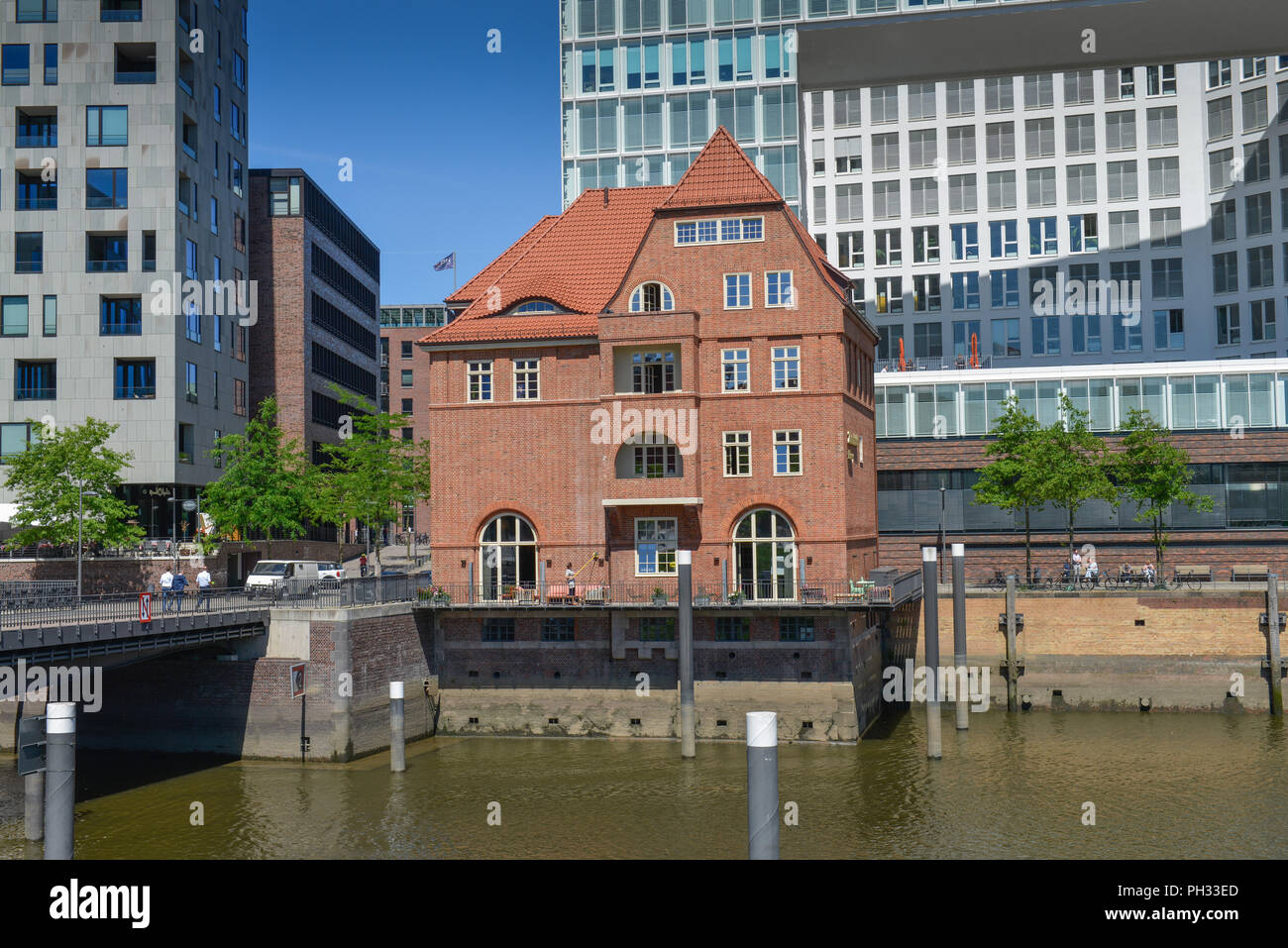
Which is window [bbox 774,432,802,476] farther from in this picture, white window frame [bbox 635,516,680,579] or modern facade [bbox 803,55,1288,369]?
modern facade [bbox 803,55,1288,369]

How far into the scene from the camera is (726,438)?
1757 inches

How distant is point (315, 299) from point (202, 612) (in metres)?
56.5

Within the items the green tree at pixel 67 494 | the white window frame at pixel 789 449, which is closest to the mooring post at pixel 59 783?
the white window frame at pixel 789 449

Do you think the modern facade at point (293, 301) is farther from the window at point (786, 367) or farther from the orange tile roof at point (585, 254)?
the window at point (786, 367)

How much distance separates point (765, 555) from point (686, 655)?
573cm

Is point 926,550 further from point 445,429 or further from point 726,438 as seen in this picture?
A: point 445,429

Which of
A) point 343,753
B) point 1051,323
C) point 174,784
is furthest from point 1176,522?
point 174,784

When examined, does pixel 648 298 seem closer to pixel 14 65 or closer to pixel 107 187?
pixel 107 187

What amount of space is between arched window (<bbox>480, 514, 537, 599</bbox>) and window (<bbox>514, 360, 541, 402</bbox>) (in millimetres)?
4433

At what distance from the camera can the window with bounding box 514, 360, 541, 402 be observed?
46.1 m

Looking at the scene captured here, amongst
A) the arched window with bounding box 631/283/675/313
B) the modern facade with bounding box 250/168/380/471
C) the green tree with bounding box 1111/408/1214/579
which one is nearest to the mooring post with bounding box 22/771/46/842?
the arched window with bounding box 631/283/675/313

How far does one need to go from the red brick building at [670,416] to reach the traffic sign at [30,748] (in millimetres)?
27092

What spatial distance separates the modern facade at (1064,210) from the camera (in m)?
84.9
